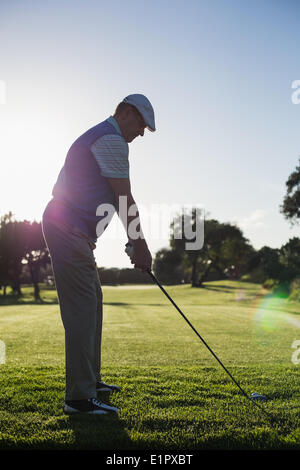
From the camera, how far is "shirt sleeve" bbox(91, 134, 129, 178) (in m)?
3.59

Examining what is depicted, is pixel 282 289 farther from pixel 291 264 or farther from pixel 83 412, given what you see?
pixel 83 412

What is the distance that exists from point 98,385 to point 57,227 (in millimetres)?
1799

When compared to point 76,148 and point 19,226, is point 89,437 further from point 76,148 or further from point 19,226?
point 19,226

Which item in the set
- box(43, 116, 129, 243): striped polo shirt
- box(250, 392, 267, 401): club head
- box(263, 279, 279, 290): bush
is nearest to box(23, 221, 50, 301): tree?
box(263, 279, 279, 290): bush

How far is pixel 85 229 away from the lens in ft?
12.2

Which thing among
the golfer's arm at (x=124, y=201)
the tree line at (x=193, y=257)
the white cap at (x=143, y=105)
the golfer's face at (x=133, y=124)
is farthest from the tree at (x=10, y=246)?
the golfer's arm at (x=124, y=201)

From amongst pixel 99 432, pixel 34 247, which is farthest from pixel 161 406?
pixel 34 247

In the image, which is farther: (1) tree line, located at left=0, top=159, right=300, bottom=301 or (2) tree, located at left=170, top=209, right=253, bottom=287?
(2) tree, located at left=170, top=209, right=253, bottom=287

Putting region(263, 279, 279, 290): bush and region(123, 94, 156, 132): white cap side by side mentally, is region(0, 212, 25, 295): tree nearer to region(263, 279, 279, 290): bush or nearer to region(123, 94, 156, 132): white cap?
region(263, 279, 279, 290): bush

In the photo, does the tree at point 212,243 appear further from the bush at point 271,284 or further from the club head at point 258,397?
the club head at point 258,397

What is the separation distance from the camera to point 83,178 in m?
3.73

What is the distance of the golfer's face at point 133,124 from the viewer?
3.95 m

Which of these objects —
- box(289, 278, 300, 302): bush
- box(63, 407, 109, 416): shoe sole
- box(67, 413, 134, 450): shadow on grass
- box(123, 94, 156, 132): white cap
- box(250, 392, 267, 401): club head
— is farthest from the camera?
box(289, 278, 300, 302): bush

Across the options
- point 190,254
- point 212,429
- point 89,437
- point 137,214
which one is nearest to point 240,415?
point 212,429
